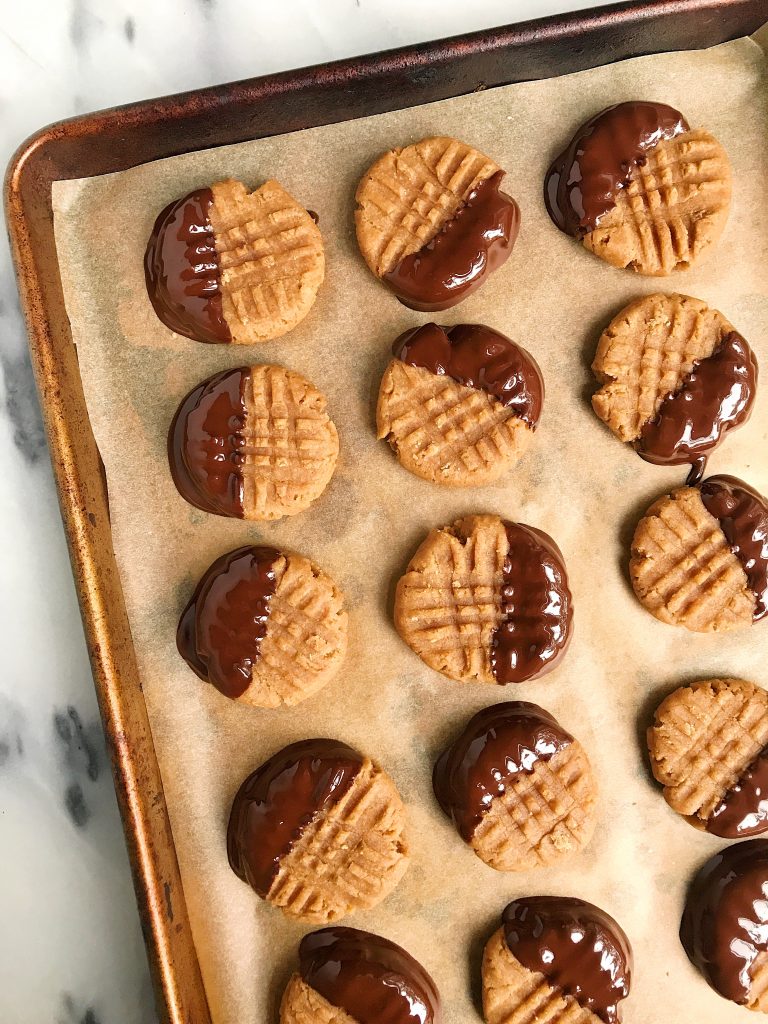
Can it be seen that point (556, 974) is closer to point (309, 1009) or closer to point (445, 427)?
point (309, 1009)

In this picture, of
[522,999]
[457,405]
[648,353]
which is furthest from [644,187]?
[522,999]

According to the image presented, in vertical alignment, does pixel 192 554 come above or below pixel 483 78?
below

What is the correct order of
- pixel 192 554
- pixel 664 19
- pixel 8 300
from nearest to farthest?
pixel 664 19 → pixel 192 554 → pixel 8 300

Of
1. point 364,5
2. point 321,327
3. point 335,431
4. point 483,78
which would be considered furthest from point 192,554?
point 364,5

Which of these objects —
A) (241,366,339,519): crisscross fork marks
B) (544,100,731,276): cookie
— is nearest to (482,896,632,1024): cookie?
(241,366,339,519): crisscross fork marks

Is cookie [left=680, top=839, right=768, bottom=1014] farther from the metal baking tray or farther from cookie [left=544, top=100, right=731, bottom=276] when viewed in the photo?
cookie [left=544, top=100, right=731, bottom=276]

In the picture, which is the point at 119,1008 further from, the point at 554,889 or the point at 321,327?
the point at 321,327
